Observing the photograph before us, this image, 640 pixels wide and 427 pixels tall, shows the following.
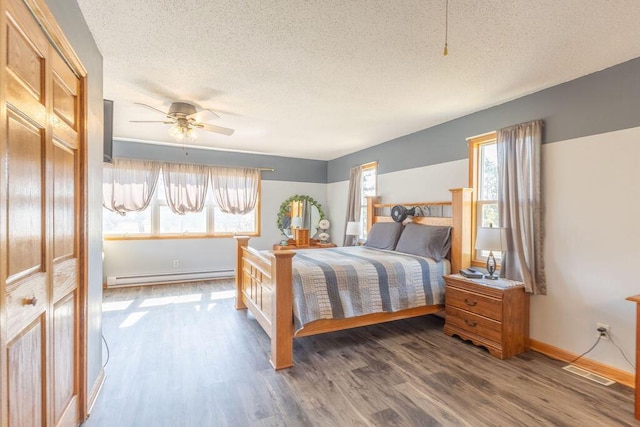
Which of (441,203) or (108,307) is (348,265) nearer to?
(441,203)

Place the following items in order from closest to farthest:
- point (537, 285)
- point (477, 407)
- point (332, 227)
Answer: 1. point (477, 407)
2. point (537, 285)
3. point (332, 227)

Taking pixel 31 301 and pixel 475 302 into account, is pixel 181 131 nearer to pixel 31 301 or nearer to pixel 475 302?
pixel 31 301

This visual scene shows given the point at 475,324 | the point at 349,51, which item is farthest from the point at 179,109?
the point at 475,324

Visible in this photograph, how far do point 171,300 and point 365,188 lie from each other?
3574 mm

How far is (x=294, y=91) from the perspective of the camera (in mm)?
2975

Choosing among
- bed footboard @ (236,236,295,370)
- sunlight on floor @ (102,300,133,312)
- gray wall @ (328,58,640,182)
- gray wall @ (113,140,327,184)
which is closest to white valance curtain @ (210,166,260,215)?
gray wall @ (113,140,327,184)

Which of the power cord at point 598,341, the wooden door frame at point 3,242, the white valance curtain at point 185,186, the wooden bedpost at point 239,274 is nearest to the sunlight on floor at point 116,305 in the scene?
the wooden bedpost at point 239,274

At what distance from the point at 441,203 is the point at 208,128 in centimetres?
297

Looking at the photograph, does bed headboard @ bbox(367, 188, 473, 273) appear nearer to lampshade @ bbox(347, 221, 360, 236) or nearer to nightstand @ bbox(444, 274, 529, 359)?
nightstand @ bbox(444, 274, 529, 359)

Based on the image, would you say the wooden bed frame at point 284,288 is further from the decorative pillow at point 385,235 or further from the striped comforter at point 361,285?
the decorative pillow at point 385,235

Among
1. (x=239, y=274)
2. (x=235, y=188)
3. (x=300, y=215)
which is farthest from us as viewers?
(x=300, y=215)

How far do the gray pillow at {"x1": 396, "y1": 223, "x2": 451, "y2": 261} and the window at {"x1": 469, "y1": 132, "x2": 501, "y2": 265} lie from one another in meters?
0.33

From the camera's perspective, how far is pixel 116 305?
3.97 metres

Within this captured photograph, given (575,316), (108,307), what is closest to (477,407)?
(575,316)
